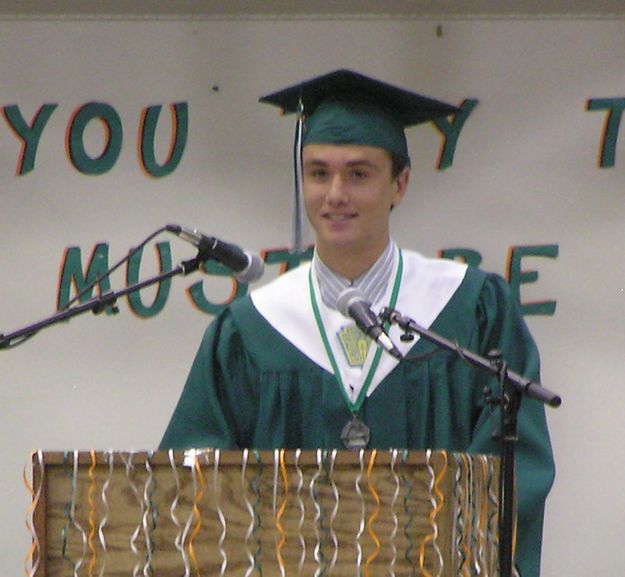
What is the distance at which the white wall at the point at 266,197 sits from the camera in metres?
4.70

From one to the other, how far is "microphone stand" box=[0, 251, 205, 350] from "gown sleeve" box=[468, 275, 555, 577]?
0.75 m

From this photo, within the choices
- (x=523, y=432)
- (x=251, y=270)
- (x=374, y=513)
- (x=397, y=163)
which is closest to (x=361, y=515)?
(x=374, y=513)

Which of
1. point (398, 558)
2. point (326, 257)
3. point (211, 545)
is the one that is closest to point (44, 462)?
point (211, 545)

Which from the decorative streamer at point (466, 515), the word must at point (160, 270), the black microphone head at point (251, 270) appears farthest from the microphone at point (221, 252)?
the word must at point (160, 270)

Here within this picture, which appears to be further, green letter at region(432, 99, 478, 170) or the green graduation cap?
green letter at region(432, 99, 478, 170)

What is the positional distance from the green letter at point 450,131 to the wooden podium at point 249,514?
2495 millimetres

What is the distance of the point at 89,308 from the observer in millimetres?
2752

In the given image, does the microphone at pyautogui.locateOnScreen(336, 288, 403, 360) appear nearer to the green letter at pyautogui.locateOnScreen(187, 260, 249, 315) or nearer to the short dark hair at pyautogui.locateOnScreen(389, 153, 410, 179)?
the short dark hair at pyautogui.locateOnScreen(389, 153, 410, 179)

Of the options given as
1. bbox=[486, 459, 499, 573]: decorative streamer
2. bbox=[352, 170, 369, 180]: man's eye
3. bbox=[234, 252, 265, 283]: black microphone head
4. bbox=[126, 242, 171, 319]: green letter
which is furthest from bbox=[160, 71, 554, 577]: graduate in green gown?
bbox=[126, 242, 171, 319]: green letter

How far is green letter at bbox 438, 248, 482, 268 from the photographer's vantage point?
475cm

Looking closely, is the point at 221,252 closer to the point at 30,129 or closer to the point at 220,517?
the point at 220,517

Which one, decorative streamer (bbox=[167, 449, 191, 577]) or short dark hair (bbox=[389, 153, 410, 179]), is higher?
short dark hair (bbox=[389, 153, 410, 179])

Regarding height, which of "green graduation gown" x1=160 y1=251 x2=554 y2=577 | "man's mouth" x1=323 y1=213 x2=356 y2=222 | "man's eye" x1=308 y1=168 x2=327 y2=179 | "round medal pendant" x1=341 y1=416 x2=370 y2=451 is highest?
"man's eye" x1=308 y1=168 x2=327 y2=179

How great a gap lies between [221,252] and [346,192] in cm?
69
